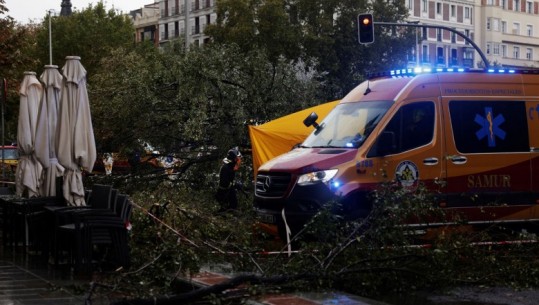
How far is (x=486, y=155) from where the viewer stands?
14234 mm

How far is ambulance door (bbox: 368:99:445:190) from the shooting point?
13.5 m

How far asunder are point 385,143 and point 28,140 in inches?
239

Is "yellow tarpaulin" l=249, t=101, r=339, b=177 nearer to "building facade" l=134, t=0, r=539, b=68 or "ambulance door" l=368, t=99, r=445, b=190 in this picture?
"ambulance door" l=368, t=99, r=445, b=190

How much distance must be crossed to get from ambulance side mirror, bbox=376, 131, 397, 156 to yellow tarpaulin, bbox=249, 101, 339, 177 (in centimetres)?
507

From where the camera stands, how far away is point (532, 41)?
11625 centimetres


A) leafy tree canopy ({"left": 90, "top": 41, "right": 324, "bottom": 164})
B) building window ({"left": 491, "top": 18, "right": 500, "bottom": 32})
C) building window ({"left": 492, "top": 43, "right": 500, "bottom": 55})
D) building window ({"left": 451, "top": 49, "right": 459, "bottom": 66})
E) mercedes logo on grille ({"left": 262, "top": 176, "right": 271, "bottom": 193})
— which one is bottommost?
mercedes logo on grille ({"left": 262, "top": 176, "right": 271, "bottom": 193})

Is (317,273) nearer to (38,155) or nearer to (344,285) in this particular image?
(344,285)

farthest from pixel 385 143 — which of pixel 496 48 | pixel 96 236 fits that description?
pixel 496 48

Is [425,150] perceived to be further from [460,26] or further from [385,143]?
[460,26]

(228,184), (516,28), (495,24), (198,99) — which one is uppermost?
(516,28)

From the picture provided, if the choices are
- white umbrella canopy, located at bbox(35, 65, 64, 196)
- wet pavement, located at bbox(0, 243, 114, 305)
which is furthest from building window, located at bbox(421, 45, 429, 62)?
wet pavement, located at bbox(0, 243, 114, 305)

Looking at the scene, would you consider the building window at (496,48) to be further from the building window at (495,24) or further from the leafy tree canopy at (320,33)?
the leafy tree canopy at (320,33)

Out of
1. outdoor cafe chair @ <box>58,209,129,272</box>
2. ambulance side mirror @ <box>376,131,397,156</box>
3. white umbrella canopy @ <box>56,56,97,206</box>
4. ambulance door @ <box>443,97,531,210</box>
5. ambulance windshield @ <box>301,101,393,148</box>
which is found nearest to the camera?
outdoor cafe chair @ <box>58,209,129,272</box>

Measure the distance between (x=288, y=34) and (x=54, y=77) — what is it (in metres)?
41.8
